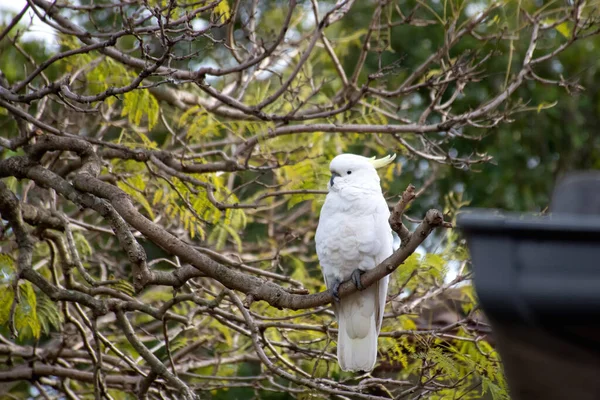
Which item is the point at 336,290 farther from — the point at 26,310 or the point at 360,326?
the point at 26,310

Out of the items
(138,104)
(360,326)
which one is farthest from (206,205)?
(360,326)

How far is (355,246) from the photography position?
130 inches

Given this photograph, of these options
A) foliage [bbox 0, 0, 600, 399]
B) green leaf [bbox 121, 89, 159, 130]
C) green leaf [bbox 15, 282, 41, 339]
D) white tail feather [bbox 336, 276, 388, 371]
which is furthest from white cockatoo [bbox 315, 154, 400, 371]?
green leaf [bbox 15, 282, 41, 339]

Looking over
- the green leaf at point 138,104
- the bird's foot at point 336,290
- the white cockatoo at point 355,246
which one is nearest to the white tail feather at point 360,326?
the white cockatoo at point 355,246

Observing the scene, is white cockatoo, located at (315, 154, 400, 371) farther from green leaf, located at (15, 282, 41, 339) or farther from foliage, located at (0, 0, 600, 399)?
green leaf, located at (15, 282, 41, 339)

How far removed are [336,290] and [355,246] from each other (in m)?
0.22

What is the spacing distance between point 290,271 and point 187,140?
81.2 inches

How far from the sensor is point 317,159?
171 inches

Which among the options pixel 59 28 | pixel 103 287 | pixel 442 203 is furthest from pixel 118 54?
pixel 442 203

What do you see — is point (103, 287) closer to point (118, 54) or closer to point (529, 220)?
point (118, 54)

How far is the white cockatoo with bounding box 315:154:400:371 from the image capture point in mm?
3336

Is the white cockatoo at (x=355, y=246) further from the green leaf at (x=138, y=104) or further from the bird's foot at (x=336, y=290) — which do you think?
the green leaf at (x=138, y=104)

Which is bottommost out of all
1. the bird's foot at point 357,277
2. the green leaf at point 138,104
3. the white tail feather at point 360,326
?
the white tail feather at point 360,326

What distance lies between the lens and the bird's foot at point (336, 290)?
2.95m
